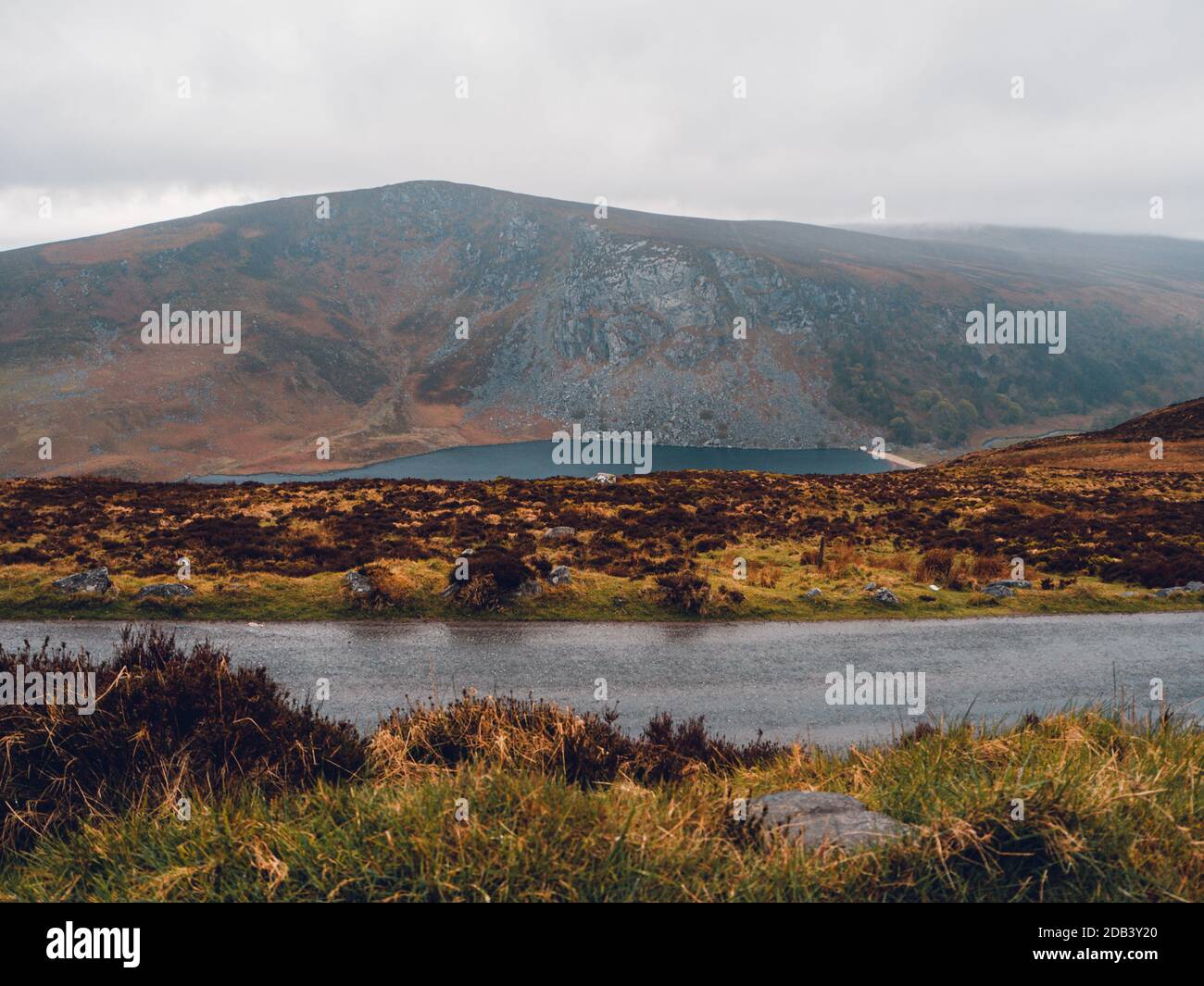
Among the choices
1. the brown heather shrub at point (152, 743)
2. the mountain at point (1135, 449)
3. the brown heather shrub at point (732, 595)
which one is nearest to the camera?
the brown heather shrub at point (152, 743)

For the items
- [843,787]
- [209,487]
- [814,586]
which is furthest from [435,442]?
[843,787]

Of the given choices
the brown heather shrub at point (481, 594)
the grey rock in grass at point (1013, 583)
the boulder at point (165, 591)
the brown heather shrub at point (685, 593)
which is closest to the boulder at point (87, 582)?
the boulder at point (165, 591)

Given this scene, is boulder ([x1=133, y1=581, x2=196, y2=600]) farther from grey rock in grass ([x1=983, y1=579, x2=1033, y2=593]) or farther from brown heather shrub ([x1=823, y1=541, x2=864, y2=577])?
grey rock in grass ([x1=983, y1=579, x2=1033, y2=593])

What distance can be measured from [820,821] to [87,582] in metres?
19.3

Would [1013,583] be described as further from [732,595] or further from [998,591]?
[732,595]

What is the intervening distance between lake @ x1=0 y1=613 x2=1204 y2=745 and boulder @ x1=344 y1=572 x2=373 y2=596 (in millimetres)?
1427

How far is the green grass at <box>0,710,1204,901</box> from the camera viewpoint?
4.73 meters

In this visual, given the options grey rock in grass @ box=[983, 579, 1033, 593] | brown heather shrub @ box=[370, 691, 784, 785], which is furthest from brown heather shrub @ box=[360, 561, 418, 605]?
grey rock in grass @ box=[983, 579, 1033, 593]

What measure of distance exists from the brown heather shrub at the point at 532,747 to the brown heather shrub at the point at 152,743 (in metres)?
0.59

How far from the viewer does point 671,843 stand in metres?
5.10

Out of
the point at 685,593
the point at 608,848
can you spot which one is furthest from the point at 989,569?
the point at 608,848

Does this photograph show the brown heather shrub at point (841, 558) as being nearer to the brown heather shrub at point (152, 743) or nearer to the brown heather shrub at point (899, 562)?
the brown heather shrub at point (899, 562)

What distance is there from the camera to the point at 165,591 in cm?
1770

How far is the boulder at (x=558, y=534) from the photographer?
25.2m
